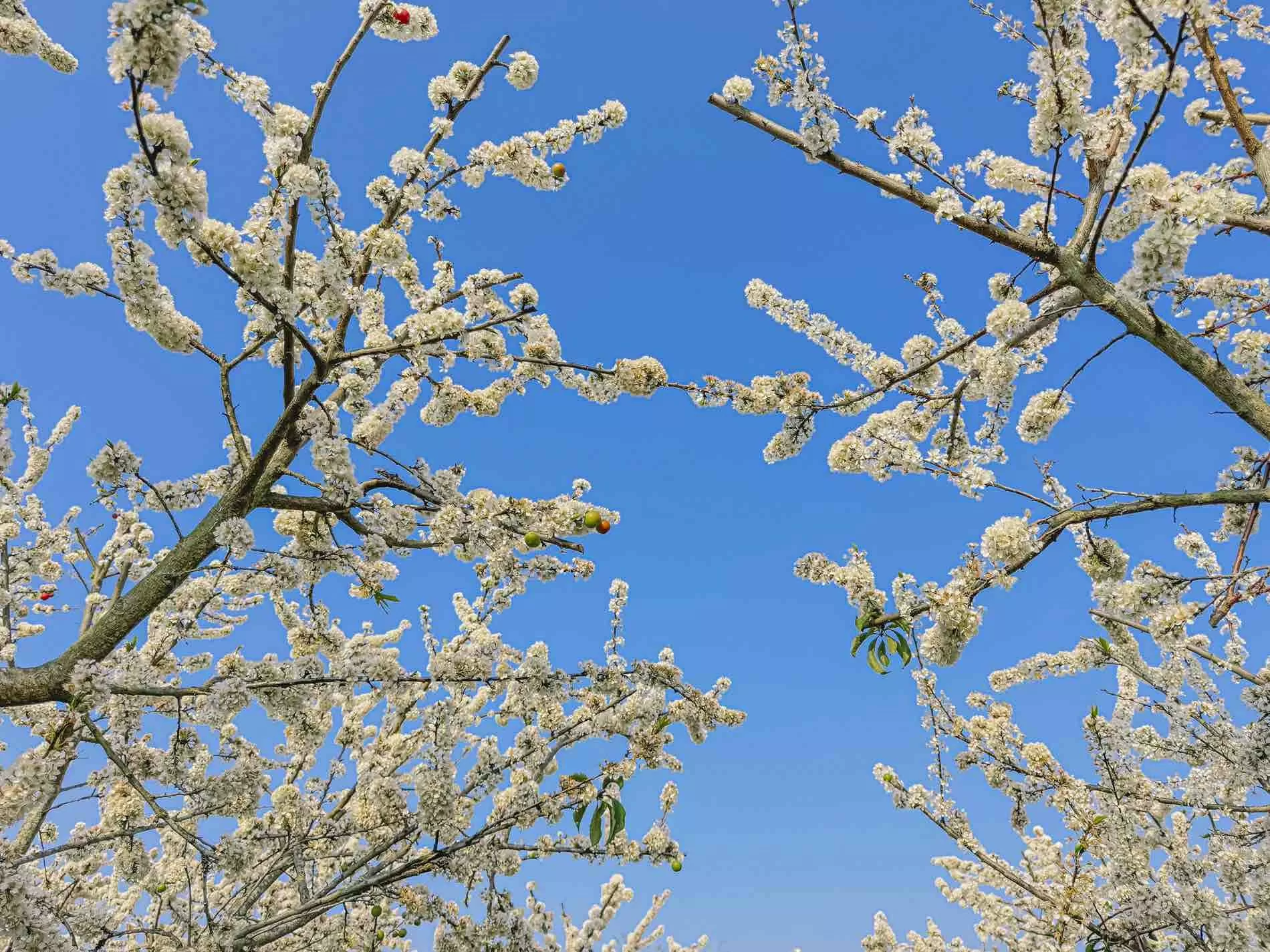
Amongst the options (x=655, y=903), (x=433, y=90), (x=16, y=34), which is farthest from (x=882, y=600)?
(x=655, y=903)

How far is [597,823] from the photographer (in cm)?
518

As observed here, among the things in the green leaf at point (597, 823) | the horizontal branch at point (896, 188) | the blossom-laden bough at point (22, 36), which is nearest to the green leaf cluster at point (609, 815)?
the green leaf at point (597, 823)

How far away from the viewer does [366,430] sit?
218 inches

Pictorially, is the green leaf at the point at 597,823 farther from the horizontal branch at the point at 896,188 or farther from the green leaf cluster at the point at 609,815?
the horizontal branch at the point at 896,188

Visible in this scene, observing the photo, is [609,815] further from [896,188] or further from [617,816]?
[896,188]

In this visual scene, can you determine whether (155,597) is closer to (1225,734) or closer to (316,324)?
(316,324)

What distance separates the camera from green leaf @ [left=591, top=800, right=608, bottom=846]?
5176 millimetres

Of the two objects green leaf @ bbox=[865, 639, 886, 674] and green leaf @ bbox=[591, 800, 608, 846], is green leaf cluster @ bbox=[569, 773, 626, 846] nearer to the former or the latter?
green leaf @ bbox=[591, 800, 608, 846]

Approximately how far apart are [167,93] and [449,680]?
141 inches

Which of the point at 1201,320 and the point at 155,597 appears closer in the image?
the point at 155,597

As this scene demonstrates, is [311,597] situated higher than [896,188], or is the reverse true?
[896,188]

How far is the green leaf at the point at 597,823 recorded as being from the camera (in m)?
5.18

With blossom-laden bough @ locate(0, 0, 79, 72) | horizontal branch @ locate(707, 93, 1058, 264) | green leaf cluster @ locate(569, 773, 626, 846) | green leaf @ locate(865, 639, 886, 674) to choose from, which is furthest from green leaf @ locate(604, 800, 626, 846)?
blossom-laden bough @ locate(0, 0, 79, 72)

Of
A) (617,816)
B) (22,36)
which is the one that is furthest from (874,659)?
(22,36)
